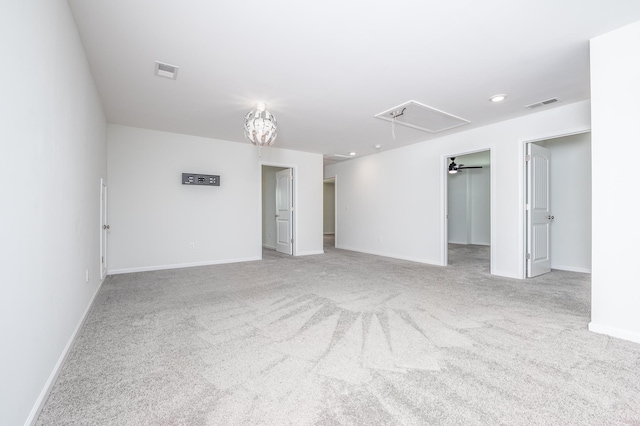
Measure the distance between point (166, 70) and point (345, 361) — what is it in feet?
10.5

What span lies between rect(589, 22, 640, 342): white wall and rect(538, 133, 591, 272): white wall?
9.68 feet

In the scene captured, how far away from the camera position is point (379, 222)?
6.88 m

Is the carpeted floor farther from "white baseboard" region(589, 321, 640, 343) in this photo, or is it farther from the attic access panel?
the attic access panel

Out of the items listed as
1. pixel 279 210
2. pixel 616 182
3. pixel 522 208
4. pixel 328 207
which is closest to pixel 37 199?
pixel 616 182

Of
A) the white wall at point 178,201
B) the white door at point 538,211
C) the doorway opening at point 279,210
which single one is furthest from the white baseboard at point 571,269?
the white wall at point 178,201

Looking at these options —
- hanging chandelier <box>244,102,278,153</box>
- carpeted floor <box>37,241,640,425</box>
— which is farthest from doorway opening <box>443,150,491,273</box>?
hanging chandelier <box>244,102,278,153</box>

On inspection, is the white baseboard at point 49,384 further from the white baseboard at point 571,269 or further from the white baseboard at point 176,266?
the white baseboard at point 571,269

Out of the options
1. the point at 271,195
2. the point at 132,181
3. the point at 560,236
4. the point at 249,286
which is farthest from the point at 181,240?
the point at 560,236

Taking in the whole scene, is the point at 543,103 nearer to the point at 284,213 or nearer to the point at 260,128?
the point at 260,128

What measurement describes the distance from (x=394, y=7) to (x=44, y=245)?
271cm

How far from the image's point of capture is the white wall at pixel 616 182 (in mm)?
2270

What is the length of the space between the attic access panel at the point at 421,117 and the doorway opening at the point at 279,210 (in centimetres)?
305

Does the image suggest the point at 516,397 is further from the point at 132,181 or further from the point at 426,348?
the point at 132,181

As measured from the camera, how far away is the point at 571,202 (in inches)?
191
